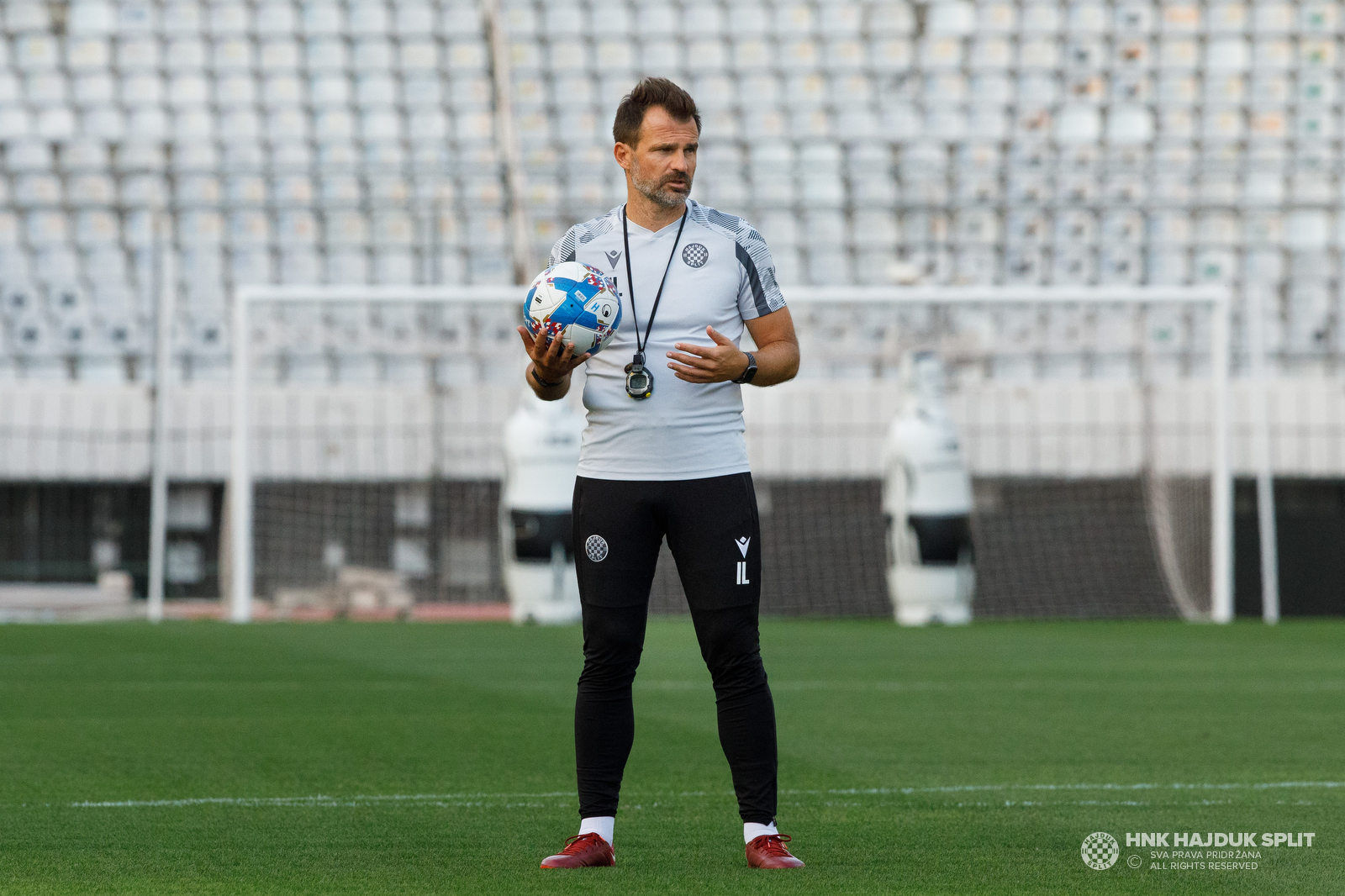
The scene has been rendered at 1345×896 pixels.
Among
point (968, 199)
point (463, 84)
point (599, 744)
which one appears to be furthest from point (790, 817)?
point (463, 84)

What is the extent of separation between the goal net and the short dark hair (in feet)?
30.3

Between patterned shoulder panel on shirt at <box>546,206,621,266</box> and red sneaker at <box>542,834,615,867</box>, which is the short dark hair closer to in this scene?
patterned shoulder panel on shirt at <box>546,206,621,266</box>

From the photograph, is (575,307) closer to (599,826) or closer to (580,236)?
(580,236)

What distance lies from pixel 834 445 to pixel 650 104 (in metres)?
11.6

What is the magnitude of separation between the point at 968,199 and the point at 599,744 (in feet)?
48.7

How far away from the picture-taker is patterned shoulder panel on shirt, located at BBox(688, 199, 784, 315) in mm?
3324

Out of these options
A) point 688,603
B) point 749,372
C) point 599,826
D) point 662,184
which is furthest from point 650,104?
point 599,826

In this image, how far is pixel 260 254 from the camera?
56.8 ft

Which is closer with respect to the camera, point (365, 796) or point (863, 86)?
point (365, 796)

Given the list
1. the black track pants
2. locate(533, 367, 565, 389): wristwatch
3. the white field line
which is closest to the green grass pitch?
the white field line

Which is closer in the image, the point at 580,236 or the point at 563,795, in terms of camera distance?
the point at 580,236

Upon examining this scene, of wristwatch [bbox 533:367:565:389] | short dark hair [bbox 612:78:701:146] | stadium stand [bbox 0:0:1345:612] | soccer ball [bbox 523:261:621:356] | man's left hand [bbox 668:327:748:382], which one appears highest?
stadium stand [bbox 0:0:1345:612]

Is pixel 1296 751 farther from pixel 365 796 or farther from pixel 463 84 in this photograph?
pixel 463 84

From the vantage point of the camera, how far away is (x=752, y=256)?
334cm
